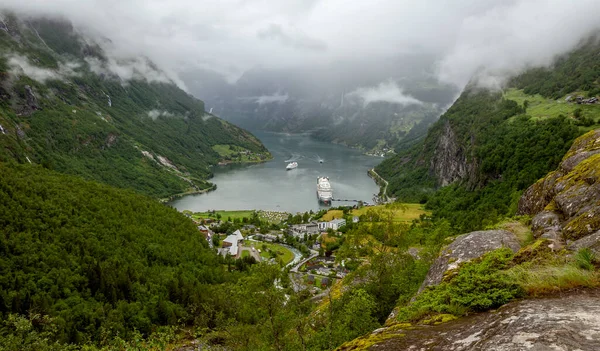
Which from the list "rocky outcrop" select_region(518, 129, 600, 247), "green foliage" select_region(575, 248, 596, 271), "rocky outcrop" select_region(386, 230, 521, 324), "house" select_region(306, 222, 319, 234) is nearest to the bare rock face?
→ "rocky outcrop" select_region(386, 230, 521, 324)

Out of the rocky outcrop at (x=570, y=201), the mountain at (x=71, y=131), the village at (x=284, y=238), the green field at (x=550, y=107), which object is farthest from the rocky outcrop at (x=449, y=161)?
the mountain at (x=71, y=131)

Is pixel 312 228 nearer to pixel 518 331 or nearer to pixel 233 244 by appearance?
pixel 233 244

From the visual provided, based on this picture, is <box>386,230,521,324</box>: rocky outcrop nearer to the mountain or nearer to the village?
the village

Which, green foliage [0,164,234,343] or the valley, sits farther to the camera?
green foliage [0,164,234,343]

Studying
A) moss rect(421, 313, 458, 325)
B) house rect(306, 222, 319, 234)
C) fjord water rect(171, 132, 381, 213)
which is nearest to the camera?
moss rect(421, 313, 458, 325)

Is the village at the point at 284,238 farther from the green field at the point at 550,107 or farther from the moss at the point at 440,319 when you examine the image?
the moss at the point at 440,319

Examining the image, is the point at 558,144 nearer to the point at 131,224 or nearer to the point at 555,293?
the point at 555,293

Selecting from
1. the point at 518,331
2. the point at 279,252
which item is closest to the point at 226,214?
the point at 279,252
